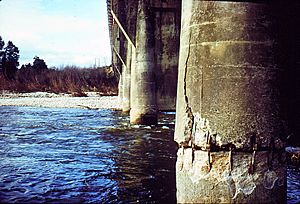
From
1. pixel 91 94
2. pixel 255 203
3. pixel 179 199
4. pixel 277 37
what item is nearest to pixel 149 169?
pixel 179 199

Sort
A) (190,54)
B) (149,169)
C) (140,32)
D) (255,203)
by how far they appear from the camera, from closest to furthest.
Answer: (255,203) → (190,54) → (149,169) → (140,32)

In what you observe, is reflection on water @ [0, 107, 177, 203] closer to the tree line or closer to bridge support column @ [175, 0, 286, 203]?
bridge support column @ [175, 0, 286, 203]

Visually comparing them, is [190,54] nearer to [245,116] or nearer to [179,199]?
[245,116]

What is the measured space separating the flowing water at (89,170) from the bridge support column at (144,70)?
3.22 m

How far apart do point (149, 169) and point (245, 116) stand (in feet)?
10.7

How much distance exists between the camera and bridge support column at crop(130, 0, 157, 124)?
522 inches

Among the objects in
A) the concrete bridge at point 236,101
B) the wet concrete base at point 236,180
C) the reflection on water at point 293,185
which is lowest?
the reflection on water at point 293,185

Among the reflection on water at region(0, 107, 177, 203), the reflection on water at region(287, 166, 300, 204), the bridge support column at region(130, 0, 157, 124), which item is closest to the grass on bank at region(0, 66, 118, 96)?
the bridge support column at region(130, 0, 157, 124)

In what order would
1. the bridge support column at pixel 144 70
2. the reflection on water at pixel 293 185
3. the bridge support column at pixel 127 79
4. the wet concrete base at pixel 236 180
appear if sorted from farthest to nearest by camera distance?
the bridge support column at pixel 127 79
the bridge support column at pixel 144 70
the reflection on water at pixel 293 185
the wet concrete base at pixel 236 180

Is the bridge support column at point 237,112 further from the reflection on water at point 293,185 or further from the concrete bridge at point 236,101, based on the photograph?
the reflection on water at point 293,185

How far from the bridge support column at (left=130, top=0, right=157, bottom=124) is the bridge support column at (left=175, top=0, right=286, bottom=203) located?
9.91 metres

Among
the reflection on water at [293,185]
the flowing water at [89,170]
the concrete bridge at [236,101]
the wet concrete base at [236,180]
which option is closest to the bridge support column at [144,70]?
the flowing water at [89,170]

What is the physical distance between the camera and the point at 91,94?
42.6m

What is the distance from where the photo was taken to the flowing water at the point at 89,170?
454 cm
